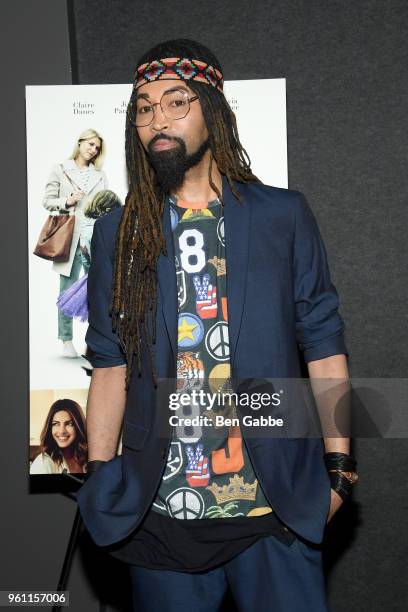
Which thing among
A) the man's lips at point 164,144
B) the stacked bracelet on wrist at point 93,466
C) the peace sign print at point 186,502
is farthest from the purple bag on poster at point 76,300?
the peace sign print at point 186,502

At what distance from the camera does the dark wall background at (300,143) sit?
264 centimetres

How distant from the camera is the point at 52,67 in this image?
2.61 metres

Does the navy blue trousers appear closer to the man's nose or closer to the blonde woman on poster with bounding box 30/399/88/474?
the blonde woman on poster with bounding box 30/399/88/474

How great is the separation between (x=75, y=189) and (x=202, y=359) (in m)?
0.90

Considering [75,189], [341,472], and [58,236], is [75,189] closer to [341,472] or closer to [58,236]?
[58,236]

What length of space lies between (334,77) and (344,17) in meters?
0.20

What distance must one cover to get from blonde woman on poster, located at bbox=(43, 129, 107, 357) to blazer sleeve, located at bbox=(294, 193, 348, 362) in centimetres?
79

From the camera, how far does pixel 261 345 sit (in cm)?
173

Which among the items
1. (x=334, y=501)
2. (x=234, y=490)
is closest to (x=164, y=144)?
(x=234, y=490)

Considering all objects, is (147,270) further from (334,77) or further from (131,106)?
(334,77)

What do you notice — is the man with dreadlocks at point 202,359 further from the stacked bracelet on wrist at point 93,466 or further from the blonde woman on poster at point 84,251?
the blonde woman on poster at point 84,251

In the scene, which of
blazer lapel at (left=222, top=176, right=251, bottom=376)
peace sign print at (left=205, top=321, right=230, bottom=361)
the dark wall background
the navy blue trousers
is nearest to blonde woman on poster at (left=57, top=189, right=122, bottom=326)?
the dark wall background

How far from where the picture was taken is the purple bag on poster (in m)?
2.39

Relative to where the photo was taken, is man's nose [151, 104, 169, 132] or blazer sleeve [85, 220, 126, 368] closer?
man's nose [151, 104, 169, 132]
